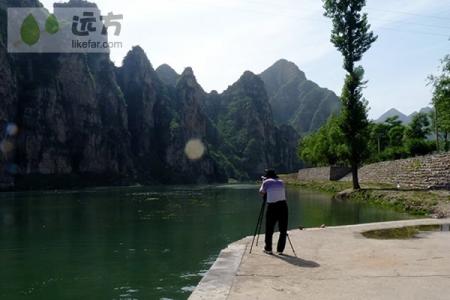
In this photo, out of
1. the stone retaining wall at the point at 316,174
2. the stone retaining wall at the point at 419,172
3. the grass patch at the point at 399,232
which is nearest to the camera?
the grass patch at the point at 399,232

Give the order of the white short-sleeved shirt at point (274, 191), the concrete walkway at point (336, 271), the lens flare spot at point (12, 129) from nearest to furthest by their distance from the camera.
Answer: the concrete walkway at point (336, 271) < the white short-sleeved shirt at point (274, 191) < the lens flare spot at point (12, 129)

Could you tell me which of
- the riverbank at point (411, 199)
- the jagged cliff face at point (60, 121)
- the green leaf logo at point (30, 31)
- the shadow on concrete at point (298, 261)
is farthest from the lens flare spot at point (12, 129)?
the shadow on concrete at point (298, 261)

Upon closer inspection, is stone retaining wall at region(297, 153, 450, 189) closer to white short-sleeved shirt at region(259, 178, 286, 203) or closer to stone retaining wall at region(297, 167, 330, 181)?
stone retaining wall at region(297, 167, 330, 181)

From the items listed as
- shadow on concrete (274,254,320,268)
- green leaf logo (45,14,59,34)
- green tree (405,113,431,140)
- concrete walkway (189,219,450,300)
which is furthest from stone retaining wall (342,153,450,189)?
green leaf logo (45,14,59,34)

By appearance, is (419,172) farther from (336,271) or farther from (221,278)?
(221,278)

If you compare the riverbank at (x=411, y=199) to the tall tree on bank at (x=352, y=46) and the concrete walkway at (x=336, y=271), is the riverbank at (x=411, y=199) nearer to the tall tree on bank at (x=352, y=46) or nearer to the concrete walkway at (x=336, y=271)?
the tall tree on bank at (x=352, y=46)

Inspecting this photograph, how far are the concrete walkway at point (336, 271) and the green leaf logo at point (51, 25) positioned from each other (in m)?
186

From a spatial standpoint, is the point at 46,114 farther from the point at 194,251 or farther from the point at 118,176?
the point at 194,251

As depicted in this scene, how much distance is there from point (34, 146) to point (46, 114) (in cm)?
1410

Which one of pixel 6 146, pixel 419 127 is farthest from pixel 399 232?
pixel 6 146

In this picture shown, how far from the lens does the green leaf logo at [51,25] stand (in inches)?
7121

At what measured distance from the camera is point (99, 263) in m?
16.2

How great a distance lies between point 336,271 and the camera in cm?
1046

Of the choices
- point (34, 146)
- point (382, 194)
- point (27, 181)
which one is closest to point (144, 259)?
point (382, 194)
